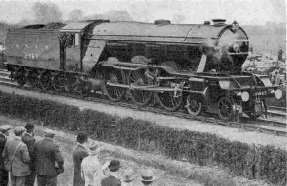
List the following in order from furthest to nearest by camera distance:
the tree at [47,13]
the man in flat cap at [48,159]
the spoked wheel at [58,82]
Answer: the tree at [47,13] → the spoked wheel at [58,82] → the man in flat cap at [48,159]

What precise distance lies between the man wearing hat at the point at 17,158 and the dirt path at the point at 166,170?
1734 mm

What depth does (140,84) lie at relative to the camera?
1559cm

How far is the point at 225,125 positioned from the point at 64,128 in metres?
5.14

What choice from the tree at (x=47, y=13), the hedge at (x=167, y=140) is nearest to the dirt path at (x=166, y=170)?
the hedge at (x=167, y=140)

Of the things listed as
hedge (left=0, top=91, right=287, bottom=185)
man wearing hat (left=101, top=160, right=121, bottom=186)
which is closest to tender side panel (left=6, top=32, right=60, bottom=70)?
hedge (left=0, top=91, right=287, bottom=185)

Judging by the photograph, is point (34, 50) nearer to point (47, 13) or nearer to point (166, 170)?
point (166, 170)

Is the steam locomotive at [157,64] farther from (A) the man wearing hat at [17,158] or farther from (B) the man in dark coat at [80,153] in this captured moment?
(A) the man wearing hat at [17,158]

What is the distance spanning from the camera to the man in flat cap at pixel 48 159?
680cm

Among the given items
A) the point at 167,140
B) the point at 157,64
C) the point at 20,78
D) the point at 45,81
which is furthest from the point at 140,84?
the point at 20,78

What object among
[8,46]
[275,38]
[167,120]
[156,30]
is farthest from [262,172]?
[275,38]

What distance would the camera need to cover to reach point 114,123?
11.3 m

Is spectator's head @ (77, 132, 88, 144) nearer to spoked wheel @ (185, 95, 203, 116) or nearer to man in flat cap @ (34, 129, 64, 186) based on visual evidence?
man in flat cap @ (34, 129, 64, 186)

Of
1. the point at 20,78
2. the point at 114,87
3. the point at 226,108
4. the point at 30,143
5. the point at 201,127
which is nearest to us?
the point at 30,143

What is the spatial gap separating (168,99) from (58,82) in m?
7.33
